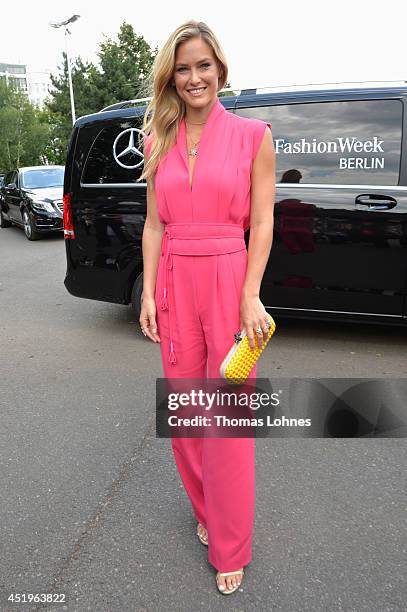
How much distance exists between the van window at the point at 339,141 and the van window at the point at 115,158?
1.16m

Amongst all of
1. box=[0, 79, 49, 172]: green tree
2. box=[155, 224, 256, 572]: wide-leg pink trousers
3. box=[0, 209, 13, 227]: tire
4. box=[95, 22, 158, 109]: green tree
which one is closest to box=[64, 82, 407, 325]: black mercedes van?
box=[155, 224, 256, 572]: wide-leg pink trousers

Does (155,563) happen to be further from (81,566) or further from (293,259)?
(293,259)

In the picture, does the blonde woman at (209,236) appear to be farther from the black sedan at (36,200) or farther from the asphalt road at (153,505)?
the black sedan at (36,200)

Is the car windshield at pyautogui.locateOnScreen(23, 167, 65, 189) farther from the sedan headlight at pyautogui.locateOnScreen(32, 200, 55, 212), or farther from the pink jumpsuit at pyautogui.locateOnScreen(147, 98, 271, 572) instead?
the pink jumpsuit at pyautogui.locateOnScreen(147, 98, 271, 572)

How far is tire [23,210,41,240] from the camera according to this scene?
39.2 ft

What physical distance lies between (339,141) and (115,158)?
187cm

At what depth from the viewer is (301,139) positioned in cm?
412

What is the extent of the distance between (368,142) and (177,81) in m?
2.55

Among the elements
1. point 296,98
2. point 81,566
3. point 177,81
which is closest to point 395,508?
point 81,566

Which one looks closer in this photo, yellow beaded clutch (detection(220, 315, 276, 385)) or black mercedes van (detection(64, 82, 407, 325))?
yellow beaded clutch (detection(220, 315, 276, 385))

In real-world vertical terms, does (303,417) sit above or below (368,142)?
below

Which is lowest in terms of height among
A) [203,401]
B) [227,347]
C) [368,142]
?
[203,401]

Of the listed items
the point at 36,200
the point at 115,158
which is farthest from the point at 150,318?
the point at 36,200

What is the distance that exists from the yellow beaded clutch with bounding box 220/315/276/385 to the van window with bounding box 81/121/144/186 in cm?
296
